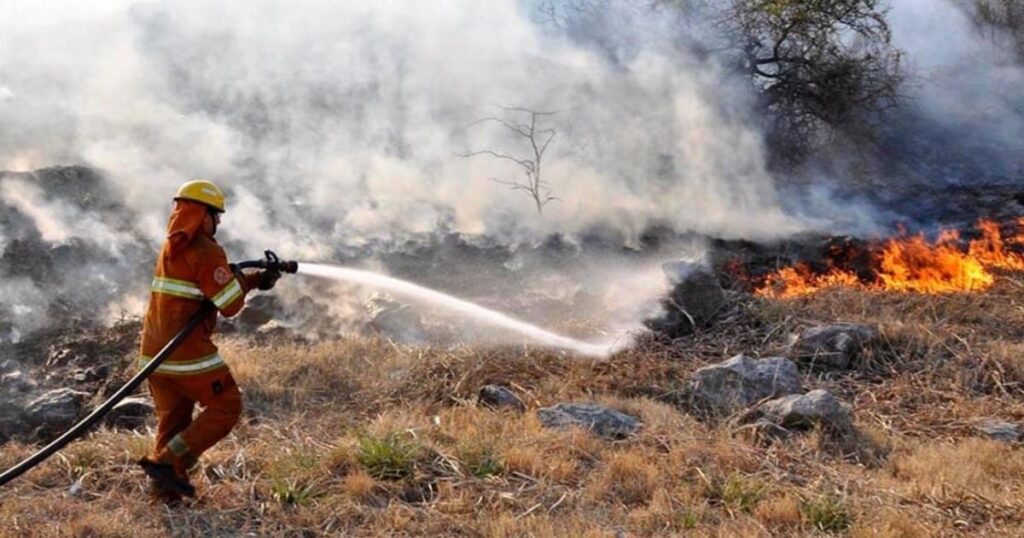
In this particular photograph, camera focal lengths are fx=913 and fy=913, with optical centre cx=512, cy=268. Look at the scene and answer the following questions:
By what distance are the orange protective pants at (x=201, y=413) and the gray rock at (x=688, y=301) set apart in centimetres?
392

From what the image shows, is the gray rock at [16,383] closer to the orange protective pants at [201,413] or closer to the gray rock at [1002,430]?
the orange protective pants at [201,413]

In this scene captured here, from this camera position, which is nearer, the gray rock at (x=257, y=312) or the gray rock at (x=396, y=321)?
the gray rock at (x=396, y=321)

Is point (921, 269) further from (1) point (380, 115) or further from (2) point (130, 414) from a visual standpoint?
(2) point (130, 414)

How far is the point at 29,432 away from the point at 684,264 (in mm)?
4970

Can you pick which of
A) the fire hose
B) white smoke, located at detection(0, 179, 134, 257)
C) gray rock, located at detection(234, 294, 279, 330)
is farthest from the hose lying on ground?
white smoke, located at detection(0, 179, 134, 257)

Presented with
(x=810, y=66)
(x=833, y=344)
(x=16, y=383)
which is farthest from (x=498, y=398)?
(x=810, y=66)

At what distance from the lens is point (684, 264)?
7.59m

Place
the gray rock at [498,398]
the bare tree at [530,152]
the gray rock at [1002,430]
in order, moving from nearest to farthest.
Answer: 1. the gray rock at [1002,430]
2. the gray rock at [498,398]
3. the bare tree at [530,152]

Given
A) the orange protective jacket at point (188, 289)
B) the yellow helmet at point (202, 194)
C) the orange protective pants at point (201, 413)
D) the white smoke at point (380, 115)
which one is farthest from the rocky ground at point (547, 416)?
the white smoke at point (380, 115)

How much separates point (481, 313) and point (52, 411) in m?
3.37

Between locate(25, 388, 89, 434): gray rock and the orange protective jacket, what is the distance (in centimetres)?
232

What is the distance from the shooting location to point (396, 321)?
772cm

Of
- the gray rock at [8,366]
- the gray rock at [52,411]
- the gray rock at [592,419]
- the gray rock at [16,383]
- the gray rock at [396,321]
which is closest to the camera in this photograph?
the gray rock at [592,419]

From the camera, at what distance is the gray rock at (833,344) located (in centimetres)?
662
